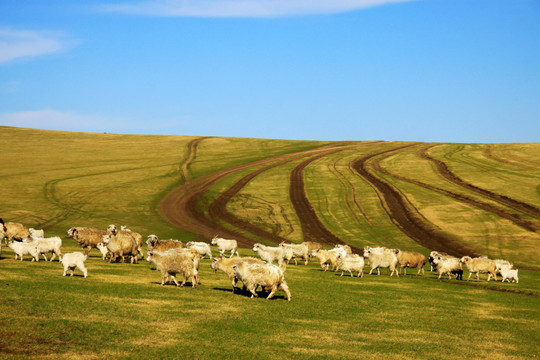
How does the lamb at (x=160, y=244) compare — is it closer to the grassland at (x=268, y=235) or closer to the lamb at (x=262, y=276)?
the grassland at (x=268, y=235)

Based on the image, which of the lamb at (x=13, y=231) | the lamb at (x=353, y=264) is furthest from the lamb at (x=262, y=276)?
the lamb at (x=13, y=231)

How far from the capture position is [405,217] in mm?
66562

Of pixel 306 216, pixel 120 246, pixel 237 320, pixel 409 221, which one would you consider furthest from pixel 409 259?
pixel 306 216

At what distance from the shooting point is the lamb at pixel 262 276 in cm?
2325

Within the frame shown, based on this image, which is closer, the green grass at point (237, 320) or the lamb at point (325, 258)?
the green grass at point (237, 320)

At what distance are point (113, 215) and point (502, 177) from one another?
56.8 meters

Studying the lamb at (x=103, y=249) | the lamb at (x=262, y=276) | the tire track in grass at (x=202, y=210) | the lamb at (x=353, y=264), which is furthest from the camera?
the tire track in grass at (x=202, y=210)

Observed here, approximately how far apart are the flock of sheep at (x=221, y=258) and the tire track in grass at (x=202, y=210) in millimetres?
14090

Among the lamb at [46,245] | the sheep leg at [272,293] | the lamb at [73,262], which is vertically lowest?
the sheep leg at [272,293]

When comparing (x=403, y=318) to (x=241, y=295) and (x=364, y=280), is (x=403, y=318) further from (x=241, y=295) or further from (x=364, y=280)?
(x=364, y=280)

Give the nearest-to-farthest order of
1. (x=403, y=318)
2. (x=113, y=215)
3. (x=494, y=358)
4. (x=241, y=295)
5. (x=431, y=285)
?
A: (x=494, y=358)
(x=403, y=318)
(x=241, y=295)
(x=431, y=285)
(x=113, y=215)

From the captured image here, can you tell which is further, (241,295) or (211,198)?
(211,198)

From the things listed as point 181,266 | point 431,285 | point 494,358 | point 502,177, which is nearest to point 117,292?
point 181,266

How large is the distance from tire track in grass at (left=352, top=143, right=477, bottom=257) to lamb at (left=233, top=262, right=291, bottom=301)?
33.0m
